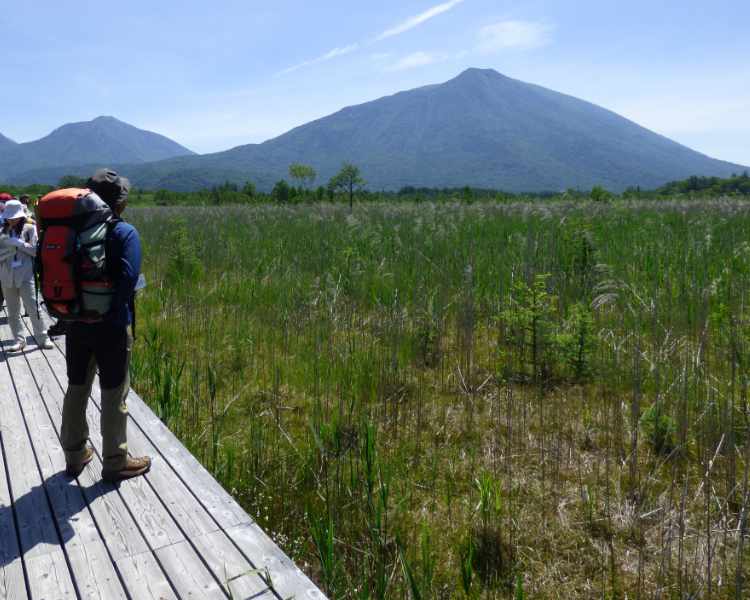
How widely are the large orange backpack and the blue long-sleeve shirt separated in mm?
57

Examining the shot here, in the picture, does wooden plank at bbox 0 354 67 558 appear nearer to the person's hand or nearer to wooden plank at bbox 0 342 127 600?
wooden plank at bbox 0 342 127 600

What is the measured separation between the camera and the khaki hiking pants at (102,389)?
2.60 metres

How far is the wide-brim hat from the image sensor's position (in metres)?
A: 4.51

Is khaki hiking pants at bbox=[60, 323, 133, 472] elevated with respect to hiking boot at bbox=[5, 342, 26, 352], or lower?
elevated

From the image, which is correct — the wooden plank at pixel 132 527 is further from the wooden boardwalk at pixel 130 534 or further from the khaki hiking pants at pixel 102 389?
the khaki hiking pants at pixel 102 389

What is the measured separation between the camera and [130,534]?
2.21 metres

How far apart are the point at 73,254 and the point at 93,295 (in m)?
0.21

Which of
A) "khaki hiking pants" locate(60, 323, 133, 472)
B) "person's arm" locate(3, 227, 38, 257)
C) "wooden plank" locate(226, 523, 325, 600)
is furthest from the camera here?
"person's arm" locate(3, 227, 38, 257)

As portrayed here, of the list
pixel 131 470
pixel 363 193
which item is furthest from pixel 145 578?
pixel 363 193

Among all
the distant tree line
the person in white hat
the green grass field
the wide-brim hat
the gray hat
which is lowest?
the green grass field

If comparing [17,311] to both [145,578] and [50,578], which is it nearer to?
[50,578]

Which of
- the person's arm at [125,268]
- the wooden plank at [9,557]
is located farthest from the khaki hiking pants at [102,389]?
the wooden plank at [9,557]

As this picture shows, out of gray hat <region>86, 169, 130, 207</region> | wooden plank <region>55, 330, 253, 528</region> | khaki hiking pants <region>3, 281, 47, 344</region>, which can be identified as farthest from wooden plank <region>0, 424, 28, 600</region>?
khaki hiking pants <region>3, 281, 47, 344</region>

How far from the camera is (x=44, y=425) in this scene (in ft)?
10.7
